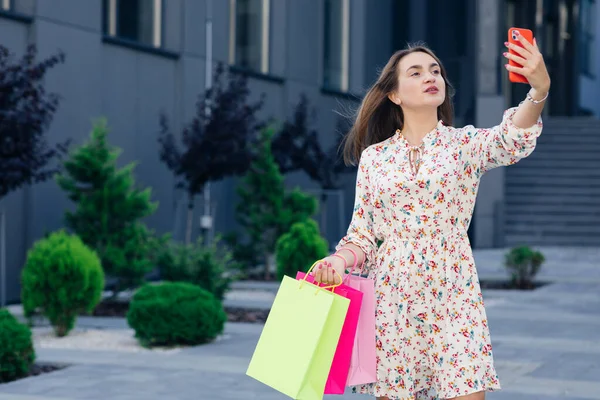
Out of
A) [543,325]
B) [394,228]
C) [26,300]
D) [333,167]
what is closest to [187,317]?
[26,300]

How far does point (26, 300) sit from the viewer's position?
1080 cm

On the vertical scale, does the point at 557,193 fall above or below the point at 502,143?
below

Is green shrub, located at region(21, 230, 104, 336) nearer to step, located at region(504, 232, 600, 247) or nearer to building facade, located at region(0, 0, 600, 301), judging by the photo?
building facade, located at region(0, 0, 600, 301)

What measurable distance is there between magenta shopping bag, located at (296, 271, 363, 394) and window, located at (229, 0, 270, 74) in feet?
56.3

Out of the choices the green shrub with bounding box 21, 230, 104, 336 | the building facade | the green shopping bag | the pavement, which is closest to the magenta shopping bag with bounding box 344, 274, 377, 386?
the green shopping bag

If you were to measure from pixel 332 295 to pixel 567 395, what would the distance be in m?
4.36

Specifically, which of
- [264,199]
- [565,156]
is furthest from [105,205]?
[565,156]

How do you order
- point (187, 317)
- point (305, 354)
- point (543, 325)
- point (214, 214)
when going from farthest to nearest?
point (214, 214) → point (543, 325) → point (187, 317) → point (305, 354)

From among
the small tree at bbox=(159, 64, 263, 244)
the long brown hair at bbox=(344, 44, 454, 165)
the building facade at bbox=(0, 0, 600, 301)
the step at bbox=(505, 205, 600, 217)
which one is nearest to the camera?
the long brown hair at bbox=(344, 44, 454, 165)

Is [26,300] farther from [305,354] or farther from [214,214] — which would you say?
[214,214]

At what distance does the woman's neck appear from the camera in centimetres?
429

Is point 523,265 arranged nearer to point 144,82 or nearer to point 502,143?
point 144,82

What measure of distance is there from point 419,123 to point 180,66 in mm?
14600

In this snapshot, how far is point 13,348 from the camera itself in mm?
8320
